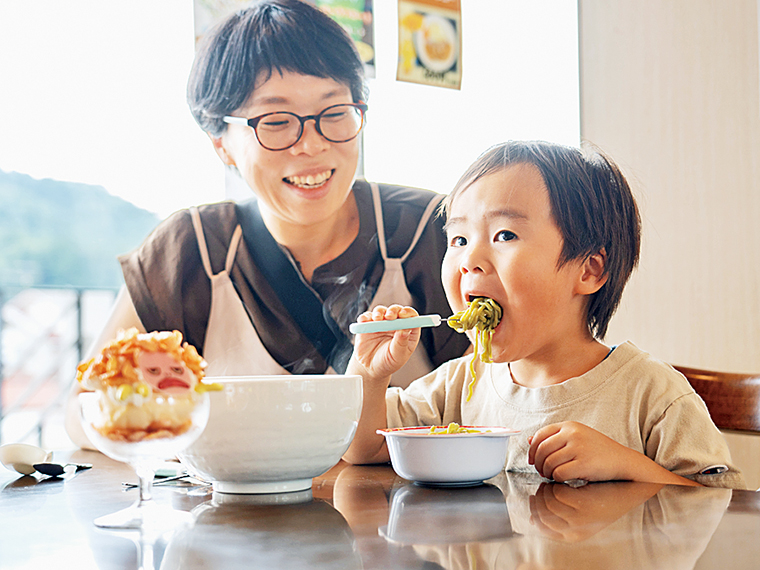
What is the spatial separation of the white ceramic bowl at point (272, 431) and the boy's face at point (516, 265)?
48 cm

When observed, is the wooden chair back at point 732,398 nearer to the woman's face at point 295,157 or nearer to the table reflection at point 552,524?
the table reflection at point 552,524

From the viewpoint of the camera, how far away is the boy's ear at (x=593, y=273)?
3.98 feet

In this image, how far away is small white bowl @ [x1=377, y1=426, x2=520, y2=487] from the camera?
0.78 metres

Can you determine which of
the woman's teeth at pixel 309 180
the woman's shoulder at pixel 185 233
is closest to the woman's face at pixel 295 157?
the woman's teeth at pixel 309 180

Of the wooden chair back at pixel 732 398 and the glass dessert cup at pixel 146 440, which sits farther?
the wooden chair back at pixel 732 398

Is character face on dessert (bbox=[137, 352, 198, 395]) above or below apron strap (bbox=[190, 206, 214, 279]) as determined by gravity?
below

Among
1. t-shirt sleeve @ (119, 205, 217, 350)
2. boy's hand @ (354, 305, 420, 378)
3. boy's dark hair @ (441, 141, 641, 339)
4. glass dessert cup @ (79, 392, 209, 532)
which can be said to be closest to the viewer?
glass dessert cup @ (79, 392, 209, 532)

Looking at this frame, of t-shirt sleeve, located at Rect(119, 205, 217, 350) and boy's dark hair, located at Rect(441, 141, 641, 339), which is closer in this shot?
boy's dark hair, located at Rect(441, 141, 641, 339)

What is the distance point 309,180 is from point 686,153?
1540 mm

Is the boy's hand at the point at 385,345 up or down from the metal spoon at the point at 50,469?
up

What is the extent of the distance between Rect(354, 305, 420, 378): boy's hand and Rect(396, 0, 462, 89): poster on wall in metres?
1.14

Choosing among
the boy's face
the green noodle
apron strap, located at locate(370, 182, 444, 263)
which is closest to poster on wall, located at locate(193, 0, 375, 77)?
apron strap, located at locate(370, 182, 444, 263)

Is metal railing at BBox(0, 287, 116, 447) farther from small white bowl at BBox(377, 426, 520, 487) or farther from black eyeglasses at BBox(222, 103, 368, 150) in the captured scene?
small white bowl at BBox(377, 426, 520, 487)

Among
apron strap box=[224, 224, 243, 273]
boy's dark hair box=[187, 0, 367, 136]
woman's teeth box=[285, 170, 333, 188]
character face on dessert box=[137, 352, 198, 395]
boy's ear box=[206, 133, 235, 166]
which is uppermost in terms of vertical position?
boy's dark hair box=[187, 0, 367, 136]
